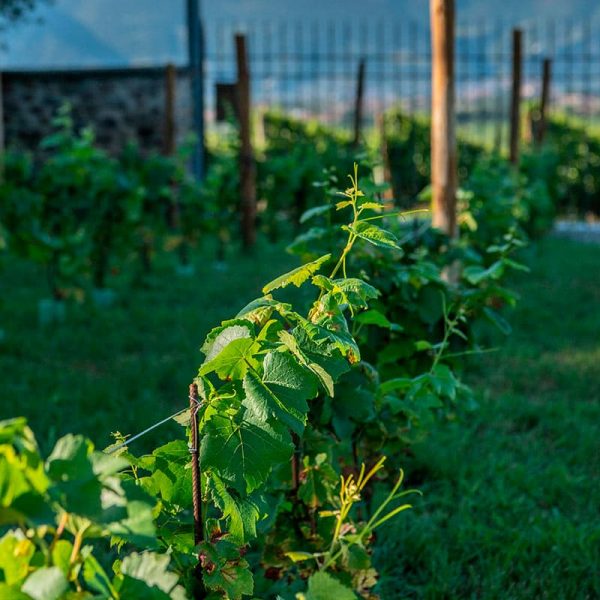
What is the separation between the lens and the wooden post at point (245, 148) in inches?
328

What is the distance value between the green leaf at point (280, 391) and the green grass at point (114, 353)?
193 cm

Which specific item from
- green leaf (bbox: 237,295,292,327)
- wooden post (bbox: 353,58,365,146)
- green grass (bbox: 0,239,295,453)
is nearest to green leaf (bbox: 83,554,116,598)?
green leaf (bbox: 237,295,292,327)

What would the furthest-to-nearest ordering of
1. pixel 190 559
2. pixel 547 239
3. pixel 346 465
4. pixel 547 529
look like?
1. pixel 547 239
2. pixel 547 529
3. pixel 346 465
4. pixel 190 559

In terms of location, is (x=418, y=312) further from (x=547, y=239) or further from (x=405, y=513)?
(x=547, y=239)

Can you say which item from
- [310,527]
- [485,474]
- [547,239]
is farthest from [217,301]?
[547,239]

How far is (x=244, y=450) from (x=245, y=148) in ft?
23.9

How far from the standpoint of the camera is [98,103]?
12.4m

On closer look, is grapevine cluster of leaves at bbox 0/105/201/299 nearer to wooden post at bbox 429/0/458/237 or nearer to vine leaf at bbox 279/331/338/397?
wooden post at bbox 429/0/458/237

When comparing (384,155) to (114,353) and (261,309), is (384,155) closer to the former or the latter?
(114,353)

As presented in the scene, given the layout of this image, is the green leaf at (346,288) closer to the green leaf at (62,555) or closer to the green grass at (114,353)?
the green leaf at (62,555)

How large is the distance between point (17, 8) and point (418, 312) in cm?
1356

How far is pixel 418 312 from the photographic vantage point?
2.41 meters

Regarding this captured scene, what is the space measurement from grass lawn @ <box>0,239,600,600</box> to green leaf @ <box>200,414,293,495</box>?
107 centimetres

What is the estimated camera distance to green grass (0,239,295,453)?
3631 mm
